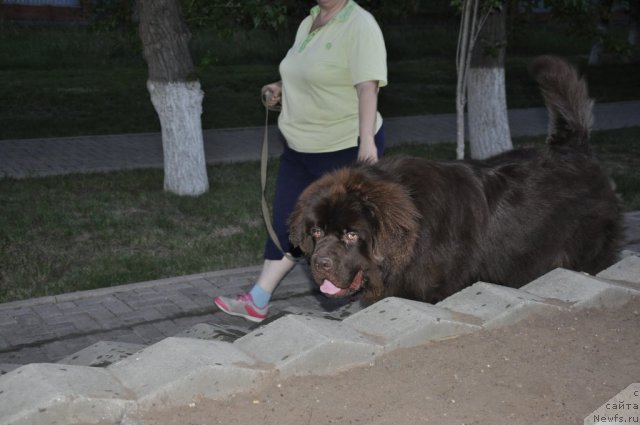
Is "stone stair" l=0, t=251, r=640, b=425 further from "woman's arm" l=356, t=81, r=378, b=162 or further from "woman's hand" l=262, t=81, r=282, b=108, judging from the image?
"woman's hand" l=262, t=81, r=282, b=108

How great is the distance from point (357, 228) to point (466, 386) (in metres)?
1.11

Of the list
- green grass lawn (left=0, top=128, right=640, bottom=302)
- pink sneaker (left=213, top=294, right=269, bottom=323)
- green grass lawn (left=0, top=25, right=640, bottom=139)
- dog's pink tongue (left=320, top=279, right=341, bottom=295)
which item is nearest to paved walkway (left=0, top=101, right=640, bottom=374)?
pink sneaker (left=213, top=294, right=269, bottom=323)

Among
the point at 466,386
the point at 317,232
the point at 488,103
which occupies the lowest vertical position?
the point at 466,386

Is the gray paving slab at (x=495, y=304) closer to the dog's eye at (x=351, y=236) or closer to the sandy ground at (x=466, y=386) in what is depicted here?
the sandy ground at (x=466, y=386)

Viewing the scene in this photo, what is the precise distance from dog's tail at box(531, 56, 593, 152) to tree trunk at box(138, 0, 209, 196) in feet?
16.9

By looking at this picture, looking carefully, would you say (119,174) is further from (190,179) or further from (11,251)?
(11,251)

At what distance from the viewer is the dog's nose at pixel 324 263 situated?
4.48 m

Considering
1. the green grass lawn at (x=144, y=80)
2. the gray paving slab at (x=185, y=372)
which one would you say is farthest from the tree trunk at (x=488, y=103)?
the gray paving slab at (x=185, y=372)

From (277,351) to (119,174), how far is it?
309 inches

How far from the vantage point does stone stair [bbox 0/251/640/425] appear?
3.30m

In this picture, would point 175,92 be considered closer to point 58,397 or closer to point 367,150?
point 367,150

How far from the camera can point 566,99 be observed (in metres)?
5.67

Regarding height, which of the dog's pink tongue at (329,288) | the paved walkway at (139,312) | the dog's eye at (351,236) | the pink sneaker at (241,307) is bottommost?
the paved walkway at (139,312)

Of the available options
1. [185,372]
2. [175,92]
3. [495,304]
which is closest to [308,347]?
[185,372]
